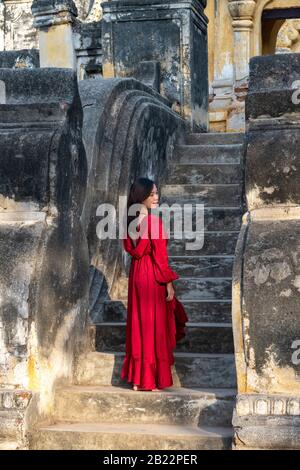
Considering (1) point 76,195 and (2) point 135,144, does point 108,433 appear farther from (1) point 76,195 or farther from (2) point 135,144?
(2) point 135,144

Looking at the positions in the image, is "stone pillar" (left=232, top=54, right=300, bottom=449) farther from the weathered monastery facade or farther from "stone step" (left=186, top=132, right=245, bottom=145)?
"stone step" (left=186, top=132, right=245, bottom=145)

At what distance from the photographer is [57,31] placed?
37.8 feet

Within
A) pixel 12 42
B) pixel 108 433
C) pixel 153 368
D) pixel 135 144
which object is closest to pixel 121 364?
pixel 153 368

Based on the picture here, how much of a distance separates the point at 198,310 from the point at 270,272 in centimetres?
163

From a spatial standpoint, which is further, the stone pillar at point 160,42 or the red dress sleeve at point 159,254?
the stone pillar at point 160,42

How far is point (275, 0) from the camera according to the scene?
16125 mm

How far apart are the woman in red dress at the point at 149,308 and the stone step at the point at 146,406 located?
132 millimetres

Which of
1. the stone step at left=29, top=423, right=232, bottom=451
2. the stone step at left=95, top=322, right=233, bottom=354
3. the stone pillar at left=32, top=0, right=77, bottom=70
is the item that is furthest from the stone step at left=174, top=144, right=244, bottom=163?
the stone step at left=29, top=423, right=232, bottom=451

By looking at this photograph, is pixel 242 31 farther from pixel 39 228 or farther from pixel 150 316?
pixel 39 228

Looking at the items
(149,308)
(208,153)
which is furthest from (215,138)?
(149,308)

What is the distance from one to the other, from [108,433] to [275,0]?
11.0 m

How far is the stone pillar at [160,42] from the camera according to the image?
1033cm

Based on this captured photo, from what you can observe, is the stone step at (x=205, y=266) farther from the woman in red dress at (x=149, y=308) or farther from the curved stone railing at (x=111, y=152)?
the woman in red dress at (x=149, y=308)

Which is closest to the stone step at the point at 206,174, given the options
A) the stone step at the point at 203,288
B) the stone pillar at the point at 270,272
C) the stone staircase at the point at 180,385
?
the stone staircase at the point at 180,385
